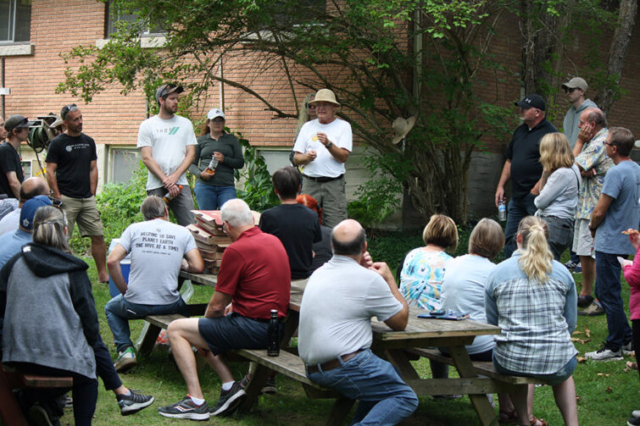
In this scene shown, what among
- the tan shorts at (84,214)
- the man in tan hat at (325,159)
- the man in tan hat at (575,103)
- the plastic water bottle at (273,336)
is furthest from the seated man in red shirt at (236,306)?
the man in tan hat at (575,103)

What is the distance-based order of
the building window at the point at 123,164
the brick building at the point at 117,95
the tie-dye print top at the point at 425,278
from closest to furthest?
the tie-dye print top at the point at 425,278 < the brick building at the point at 117,95 < the building window at the point at 123,164

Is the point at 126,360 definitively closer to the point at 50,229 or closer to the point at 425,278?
the point at 50,229

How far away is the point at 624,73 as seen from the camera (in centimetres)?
1697

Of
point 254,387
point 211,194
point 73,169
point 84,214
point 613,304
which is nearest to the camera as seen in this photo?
point 254,387

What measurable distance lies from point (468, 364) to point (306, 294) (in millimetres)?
1165

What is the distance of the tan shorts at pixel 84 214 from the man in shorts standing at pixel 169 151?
3.62ft

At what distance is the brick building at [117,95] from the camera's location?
45.4 ft

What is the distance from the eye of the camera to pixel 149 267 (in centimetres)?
602

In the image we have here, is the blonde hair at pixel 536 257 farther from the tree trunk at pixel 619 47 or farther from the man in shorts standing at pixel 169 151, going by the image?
the tree trunk at pixel 619 47

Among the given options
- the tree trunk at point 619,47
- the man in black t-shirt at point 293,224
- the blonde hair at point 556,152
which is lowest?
the man in black t-shirt at point 293,224

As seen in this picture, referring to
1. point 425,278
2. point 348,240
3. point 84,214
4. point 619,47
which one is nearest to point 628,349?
point 425,278

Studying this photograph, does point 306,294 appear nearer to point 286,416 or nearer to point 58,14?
point 286,416

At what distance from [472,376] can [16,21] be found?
50.5 ft

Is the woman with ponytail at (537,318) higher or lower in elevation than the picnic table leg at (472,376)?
higher
